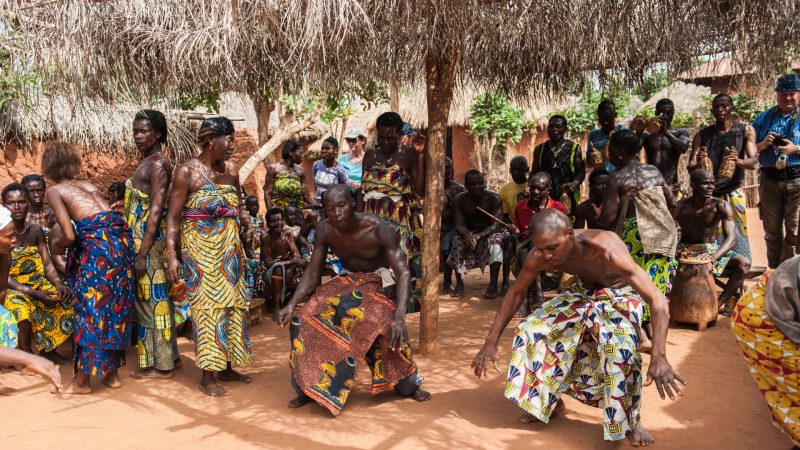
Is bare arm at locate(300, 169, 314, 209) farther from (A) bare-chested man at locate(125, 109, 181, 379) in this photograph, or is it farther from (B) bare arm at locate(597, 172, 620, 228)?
(B) bare arm at locate(597, 172, 620, 228)

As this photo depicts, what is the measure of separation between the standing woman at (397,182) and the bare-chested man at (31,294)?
8.43ft

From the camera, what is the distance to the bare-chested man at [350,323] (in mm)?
3641

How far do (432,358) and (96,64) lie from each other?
146 inches

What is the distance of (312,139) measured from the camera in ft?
53.4

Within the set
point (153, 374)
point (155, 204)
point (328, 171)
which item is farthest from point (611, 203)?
point (153, 374)

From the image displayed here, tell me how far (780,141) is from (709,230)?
1.23 metres

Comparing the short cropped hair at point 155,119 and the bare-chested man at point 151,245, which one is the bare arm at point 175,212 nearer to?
the bare-chested man at point 151,245

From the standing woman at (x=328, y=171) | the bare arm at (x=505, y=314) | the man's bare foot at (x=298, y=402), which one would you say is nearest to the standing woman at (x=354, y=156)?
the standing woman at (x=328, y=171)

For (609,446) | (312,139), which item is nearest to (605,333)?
(609,446)

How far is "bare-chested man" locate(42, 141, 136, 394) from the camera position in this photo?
162 inches

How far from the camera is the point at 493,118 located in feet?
51.0

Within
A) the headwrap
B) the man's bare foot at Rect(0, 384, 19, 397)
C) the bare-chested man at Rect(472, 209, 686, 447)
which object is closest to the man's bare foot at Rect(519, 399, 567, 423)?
the bare-chested man at Rect(472, 209, 686, 447)

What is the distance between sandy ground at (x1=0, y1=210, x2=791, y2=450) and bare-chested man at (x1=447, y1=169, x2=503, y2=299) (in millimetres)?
2047

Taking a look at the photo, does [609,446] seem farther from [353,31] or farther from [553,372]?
[353,31]
